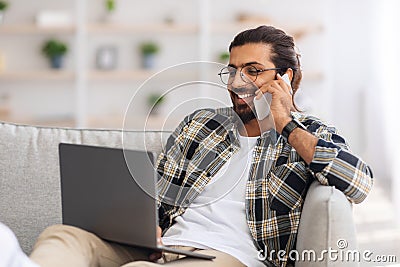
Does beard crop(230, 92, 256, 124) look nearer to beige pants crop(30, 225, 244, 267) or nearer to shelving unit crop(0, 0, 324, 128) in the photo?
beige pants crop(30, 225, 244, 267)

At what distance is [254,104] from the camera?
1.84 m

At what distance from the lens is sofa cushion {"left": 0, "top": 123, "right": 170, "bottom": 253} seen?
7.04 feet

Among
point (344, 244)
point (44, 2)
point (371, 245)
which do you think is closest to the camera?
point (344, 244)

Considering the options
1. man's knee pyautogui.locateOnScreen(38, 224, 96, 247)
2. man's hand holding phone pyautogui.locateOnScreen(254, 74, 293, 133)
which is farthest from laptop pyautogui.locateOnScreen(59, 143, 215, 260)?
man's hand holding phone pyautogui.locateOnScreen(254, 74, 293, 133)

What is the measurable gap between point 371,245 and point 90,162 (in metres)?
2.23

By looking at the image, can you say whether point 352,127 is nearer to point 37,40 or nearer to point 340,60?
point 340,60

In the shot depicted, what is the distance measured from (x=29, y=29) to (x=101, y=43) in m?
0.60

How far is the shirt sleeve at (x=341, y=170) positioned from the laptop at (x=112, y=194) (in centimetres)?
36

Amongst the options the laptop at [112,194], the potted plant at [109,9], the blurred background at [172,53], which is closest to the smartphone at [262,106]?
the laptop at [112,194]

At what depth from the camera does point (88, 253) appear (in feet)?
5.83

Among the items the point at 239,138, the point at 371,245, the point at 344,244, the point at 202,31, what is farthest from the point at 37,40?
the point at 344,244

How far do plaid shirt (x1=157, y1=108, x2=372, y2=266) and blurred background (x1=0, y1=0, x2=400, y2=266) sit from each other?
137 inches

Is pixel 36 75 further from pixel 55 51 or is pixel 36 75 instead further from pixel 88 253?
pixel 88 253

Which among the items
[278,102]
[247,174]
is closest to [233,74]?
[278,102]
